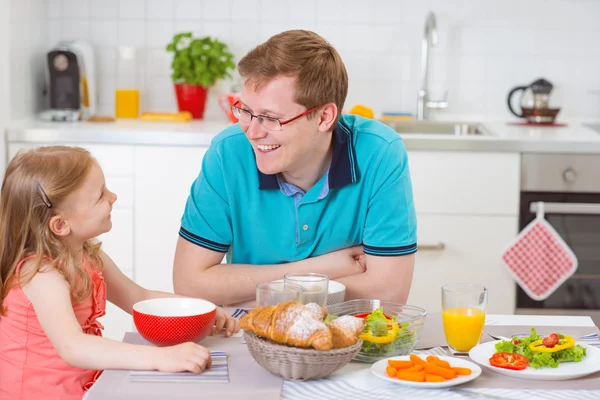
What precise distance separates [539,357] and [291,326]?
0.41m

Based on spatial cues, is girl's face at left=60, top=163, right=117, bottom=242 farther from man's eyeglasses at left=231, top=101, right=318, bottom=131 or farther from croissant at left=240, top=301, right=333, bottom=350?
croissant at left=240, top=301, right=333, bottom=350

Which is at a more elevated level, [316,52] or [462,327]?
[316,52]

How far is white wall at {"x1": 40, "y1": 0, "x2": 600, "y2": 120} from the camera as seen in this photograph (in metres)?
3.69

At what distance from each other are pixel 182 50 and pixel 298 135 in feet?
6.17

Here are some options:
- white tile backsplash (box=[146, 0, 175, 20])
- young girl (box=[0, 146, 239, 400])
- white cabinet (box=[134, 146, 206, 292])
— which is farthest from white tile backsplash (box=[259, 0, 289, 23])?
young girl (box=[0, 146, 239, 400])

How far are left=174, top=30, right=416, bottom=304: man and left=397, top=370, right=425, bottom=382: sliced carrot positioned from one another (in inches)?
21.0

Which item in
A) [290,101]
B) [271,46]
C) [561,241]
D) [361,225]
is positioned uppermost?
[271,46]

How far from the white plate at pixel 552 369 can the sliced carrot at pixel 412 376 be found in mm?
132

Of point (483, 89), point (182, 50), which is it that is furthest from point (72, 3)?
point (483, 89)

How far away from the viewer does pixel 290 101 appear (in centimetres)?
179

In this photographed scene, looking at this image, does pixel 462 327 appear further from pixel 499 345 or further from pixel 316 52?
pixel 316 52

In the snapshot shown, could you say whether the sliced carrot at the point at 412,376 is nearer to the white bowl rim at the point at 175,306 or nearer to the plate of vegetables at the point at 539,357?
the plate of vegetables at the point at 539,357

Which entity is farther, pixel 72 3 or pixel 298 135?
pixel 72 3

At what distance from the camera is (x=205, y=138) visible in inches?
123
